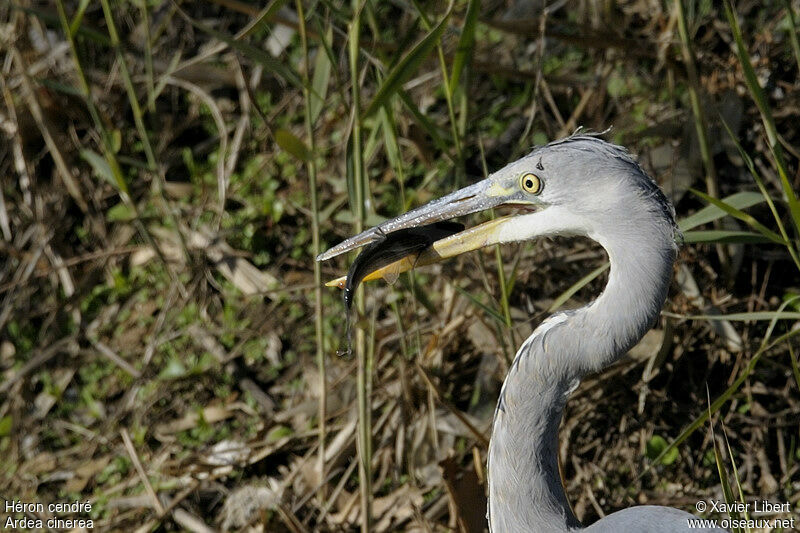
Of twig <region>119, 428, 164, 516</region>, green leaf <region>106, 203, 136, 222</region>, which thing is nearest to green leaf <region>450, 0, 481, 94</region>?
twig <region>119, 428, 164, 516</region>

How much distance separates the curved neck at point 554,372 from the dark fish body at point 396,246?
358 millimetres

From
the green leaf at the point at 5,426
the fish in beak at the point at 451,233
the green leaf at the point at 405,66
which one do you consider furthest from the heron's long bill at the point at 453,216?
the green leaf at the point at 5,426

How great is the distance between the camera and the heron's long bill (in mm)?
1988

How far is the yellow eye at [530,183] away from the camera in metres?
1.94

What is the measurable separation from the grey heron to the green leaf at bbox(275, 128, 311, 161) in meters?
0.76

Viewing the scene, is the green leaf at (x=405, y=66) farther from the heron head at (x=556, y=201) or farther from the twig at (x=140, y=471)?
the twig at (x=140, y=471)

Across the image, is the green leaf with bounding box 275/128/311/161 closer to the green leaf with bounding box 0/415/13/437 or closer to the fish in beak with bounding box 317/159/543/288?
the fish in beak with bounding box 317/159/543/288

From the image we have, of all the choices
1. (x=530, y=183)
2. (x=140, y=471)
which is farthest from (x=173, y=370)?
(x=530, y=183)

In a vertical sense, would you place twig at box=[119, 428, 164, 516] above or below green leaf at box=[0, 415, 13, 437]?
above

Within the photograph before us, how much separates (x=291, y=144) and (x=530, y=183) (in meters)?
0.95

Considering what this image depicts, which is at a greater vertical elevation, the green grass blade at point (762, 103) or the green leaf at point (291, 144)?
the green grass blade at point (762, 103)

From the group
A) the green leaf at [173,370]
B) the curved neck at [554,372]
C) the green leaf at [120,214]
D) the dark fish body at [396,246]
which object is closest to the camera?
the curved neck at [554,372]

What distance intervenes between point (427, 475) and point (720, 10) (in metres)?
2.35

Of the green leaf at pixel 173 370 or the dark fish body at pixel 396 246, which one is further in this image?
the green leaf at pixel 173 370
